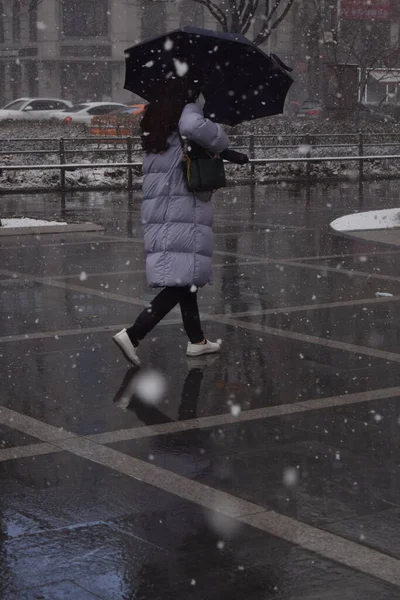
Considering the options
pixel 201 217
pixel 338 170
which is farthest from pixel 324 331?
pixel 338 170

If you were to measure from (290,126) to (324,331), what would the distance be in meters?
23.9

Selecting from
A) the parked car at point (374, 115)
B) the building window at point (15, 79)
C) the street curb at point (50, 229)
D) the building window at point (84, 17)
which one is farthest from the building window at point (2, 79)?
the street curb at point (50, 229)

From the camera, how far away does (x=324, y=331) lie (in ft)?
29.6

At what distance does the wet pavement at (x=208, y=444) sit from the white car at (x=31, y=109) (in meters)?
29.4

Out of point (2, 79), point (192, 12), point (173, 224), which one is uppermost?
point (173, 224)

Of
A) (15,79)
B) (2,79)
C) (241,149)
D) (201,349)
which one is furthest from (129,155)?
(2,79)

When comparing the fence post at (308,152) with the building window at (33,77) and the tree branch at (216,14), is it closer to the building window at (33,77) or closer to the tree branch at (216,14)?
the tree branch at (216,14)

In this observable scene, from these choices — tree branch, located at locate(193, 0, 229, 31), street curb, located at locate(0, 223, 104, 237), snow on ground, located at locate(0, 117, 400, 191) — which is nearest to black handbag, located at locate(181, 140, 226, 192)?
street curb, located at locate(0, 223, 104, 237)

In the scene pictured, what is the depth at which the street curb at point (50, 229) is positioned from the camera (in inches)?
625

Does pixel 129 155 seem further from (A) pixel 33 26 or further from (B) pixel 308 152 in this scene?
(A) pixel 33 26

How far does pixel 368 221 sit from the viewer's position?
666 inches

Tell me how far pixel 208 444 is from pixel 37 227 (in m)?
10.5

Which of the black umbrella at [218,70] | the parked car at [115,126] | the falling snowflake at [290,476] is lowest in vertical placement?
the parked car at [115,126]

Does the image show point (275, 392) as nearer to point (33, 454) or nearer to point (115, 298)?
point (33, 454)
